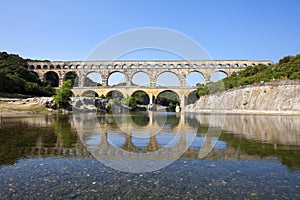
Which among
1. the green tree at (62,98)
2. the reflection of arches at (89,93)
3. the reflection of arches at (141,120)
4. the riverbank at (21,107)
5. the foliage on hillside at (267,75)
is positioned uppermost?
the foliage on hillside at (267,75)

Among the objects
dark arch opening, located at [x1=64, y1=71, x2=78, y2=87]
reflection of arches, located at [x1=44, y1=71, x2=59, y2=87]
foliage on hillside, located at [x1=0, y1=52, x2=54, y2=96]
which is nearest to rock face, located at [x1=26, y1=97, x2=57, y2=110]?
foliage on hillside, located at [x1=0, y1=52, x2=54, y2=96]

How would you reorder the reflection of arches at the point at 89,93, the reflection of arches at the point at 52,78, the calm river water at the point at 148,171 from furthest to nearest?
the reflection of arches at the point at 52,78 < the reflection of arches at the point at 89,93 < the calm river water at the point at 148,171

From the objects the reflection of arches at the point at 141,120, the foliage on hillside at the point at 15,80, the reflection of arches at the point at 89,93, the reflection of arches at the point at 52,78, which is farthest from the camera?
the reflection of arches at the point at 52,78

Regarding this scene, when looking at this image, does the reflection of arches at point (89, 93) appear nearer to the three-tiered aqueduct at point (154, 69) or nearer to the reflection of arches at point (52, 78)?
the three-tiered aqueduct at point (154, 69)

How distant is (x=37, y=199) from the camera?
2.85 meters

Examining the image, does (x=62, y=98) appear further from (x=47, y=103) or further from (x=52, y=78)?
(x=52, y=78)

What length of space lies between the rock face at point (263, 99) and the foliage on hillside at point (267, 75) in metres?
3.14

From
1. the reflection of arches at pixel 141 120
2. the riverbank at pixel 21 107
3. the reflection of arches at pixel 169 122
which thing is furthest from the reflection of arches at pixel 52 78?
the reflection of arches at pixel 169 122

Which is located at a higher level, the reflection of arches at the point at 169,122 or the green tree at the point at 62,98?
the green tree at the point at 62,98

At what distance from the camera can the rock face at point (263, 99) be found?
2470 cm

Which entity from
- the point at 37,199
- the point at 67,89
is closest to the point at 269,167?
the point at 37,199

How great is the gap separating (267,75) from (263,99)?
376 inches

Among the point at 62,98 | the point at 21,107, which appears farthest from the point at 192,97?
the point at 21,107

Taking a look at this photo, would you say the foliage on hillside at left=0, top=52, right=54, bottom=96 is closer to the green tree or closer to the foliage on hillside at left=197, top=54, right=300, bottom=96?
the green tree
